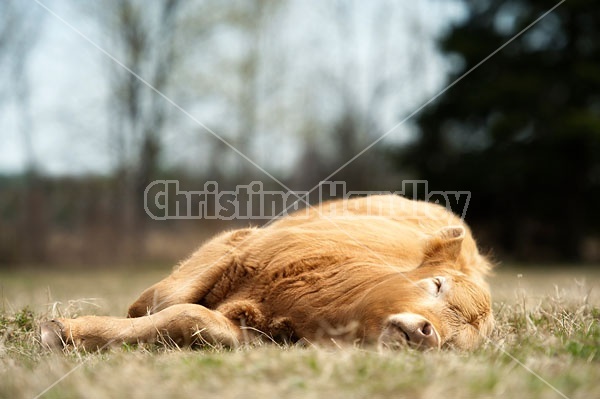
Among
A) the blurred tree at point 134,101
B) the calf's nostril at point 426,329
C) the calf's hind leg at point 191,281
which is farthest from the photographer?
the blurred tree at point 134,101

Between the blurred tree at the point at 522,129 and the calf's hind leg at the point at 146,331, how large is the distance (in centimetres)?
1802

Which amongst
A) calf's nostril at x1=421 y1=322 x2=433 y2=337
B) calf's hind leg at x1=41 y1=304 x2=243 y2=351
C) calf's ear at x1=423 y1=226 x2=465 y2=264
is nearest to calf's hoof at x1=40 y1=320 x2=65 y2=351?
calf's hind leg at x1=41 y1=304 x2=243 y2=351

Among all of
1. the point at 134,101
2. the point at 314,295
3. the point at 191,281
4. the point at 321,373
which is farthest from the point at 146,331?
the point at 134,101

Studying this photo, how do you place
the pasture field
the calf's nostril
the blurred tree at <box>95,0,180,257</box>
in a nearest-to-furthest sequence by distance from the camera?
the pasture field → the calf's nostril → the blurred tree at <box>95,0,180,257</box>

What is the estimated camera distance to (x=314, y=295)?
4082 mm

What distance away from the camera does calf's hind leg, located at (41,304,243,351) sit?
3.89 metres

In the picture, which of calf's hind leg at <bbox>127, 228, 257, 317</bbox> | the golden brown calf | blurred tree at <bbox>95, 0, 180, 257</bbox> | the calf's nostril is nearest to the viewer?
the calf's nostril

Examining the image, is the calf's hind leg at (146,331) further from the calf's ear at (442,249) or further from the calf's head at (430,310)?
the calf's ear at (442,249)

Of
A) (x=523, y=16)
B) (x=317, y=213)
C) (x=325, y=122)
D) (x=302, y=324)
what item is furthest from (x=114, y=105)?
(x=302, y=324)

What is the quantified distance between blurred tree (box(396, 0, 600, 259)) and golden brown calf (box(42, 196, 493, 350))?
1689 centimetres

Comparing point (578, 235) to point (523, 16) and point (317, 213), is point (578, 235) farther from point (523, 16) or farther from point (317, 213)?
point (317, 213)

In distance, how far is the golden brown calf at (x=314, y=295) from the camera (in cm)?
363

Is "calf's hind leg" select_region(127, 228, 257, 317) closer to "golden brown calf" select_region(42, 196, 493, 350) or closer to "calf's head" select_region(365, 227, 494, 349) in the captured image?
"golden brown calf" select_region(42, 196, 493, 350)

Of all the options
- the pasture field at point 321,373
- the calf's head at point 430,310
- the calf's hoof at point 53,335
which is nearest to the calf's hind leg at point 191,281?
the calf's hoof at point 53,335
